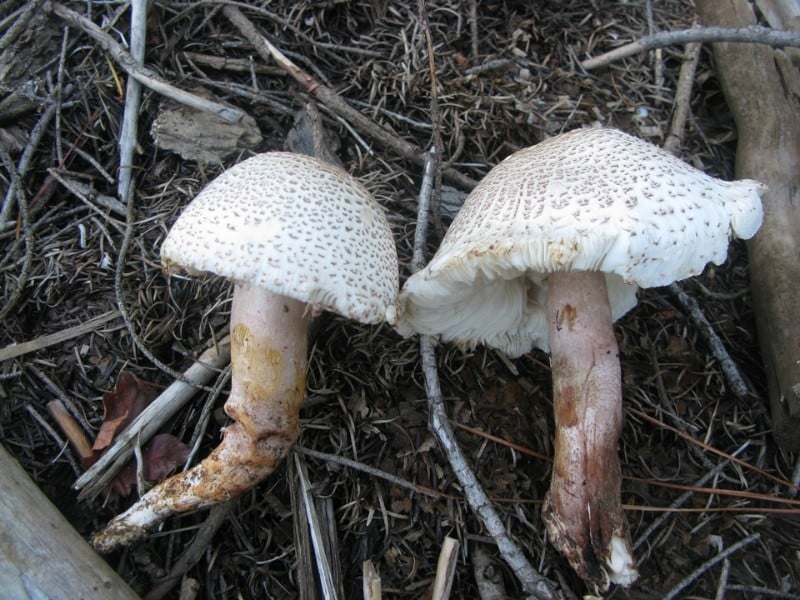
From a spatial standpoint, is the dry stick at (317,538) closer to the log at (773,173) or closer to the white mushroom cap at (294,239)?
the white mushroom cap at (294,239)

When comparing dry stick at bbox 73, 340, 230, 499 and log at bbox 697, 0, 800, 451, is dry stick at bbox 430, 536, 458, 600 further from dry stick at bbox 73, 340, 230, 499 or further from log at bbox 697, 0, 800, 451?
log at bbox 697, 0, 800, 451

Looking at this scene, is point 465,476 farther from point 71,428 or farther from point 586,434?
point 71,428

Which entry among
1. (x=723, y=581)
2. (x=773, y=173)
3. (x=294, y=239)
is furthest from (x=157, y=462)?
(x=773, y=173)

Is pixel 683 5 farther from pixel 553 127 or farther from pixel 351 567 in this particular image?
pixel 351 567

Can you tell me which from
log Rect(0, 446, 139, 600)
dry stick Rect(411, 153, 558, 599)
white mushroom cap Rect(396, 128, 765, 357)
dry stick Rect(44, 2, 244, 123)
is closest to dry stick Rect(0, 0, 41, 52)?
dry stick Rect(44, 2, 244, 123)

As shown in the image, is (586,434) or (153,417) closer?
(586,434)

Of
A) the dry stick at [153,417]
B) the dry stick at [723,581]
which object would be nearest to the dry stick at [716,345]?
the dry stick at [723,581]
